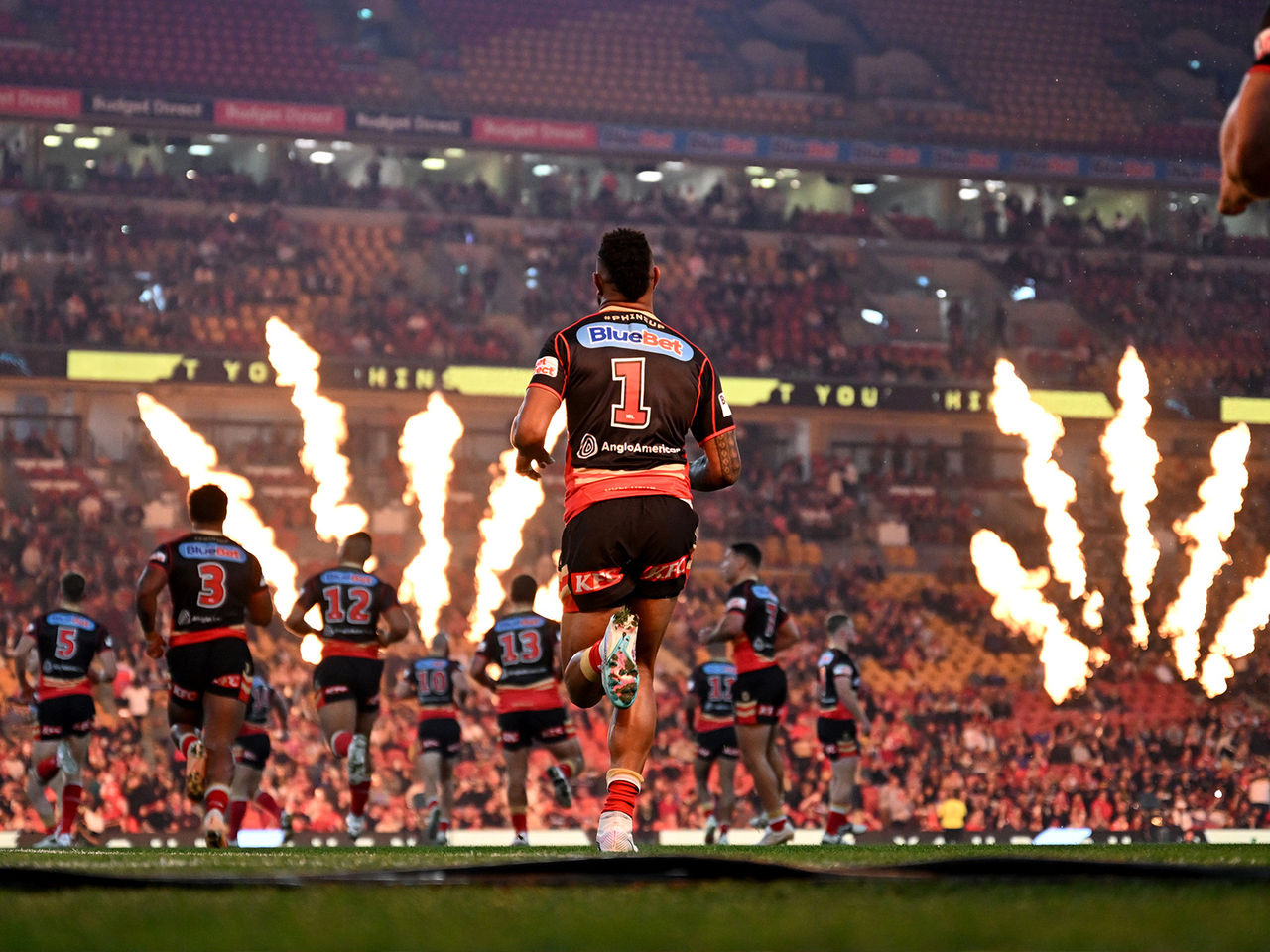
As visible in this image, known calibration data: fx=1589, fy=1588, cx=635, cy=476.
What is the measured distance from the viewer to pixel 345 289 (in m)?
35.5

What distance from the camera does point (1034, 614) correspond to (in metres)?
32.2

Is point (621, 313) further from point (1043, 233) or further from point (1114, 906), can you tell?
point (1043, 233)

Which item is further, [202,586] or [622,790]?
[202,586]

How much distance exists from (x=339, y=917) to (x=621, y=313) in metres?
3.81

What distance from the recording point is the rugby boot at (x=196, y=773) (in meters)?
9.15

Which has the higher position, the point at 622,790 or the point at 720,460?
the point at 720,460

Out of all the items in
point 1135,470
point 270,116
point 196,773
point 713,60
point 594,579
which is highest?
point 713,60

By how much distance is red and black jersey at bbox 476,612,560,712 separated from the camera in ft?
44.1

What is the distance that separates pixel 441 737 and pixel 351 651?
3.33m

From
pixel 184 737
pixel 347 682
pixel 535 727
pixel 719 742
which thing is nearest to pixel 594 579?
pixel 184 737

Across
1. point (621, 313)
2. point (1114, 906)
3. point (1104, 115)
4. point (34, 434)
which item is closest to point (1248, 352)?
point (1104, 115)

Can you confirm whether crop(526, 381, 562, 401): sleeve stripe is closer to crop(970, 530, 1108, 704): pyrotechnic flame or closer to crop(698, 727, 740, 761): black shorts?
crop(698, 727, 740, 761): black shorts

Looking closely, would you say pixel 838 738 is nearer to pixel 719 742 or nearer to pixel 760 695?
pixel 760 695

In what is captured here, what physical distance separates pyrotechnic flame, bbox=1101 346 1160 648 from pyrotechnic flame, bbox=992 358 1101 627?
3.72 ft
